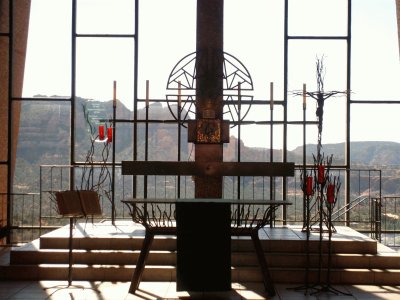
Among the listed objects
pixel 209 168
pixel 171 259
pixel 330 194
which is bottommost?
pixel 171 259

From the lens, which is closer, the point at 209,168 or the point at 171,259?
the point at 171,259

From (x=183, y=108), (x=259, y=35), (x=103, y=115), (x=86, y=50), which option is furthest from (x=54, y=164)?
(x=259, y=35)

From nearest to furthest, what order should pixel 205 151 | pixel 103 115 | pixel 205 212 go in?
pixel 205 212, pixel 205 151, pixel 103 115

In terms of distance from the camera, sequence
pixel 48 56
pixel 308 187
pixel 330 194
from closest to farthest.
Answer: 1. pixel 330 194
2. pixel 308 187
3. pixel 48 56

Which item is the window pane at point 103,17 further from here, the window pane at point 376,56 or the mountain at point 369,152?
the window pane at point 376,56

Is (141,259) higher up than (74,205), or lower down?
lower down

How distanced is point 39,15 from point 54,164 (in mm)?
2007

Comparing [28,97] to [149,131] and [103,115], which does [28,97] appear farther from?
[149,131]

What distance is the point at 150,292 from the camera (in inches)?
222

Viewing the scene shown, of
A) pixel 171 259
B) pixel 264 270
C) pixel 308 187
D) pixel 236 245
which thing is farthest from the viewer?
pixel 236 245

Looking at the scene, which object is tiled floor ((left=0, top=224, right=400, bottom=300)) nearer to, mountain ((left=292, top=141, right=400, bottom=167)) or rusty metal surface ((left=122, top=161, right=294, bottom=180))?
rusty metal surface ((left=122, top=161, right=294, bottom=180))

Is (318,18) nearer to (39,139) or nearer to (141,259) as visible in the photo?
(39,139)

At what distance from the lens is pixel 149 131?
28.2 feet

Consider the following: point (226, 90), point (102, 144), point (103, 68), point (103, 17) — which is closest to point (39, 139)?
point (102, 144)
